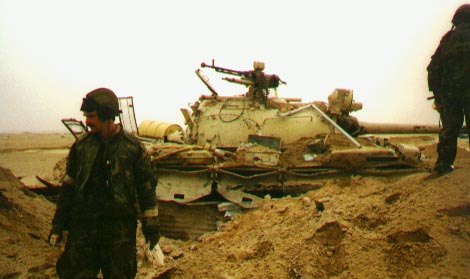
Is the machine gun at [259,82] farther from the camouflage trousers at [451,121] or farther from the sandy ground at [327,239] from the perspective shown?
the camouflage trousers at [451,121]

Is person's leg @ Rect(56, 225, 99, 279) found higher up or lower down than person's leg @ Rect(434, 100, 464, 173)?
lower down

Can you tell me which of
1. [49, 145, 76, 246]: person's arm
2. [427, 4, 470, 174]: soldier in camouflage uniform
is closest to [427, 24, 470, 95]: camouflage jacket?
[427, 4, 470, 174]: soldier in camouflage uniform

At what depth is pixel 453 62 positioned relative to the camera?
18.0ft

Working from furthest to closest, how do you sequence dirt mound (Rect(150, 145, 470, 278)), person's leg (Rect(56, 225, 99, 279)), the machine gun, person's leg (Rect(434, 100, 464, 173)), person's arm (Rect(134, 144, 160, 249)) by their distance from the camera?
1. the machine gun
2. person's leg (Rect(434, 100, 464, 173))
3. dirt mound (Rect(150, 145, 470, 278))
4. person's arm (Rect(134, 144, 160, 249))
5. person's leg (Rect(56, 225, 99, 279))

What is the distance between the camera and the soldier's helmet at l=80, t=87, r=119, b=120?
144 inches

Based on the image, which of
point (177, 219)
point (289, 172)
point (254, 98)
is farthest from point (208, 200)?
point (254, 98)

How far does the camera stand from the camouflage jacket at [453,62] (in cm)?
537

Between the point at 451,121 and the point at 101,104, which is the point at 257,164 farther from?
the point at 101,104

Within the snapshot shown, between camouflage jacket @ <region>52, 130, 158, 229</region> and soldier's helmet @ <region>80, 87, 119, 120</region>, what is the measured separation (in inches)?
7.7

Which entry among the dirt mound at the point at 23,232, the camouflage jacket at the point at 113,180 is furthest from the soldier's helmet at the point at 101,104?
the dirt mound at the point at 23,232

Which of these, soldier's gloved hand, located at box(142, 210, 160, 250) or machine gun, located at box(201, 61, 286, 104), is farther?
machine gun, located at box(201, 61, 286, 104)

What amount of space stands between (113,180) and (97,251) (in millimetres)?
575

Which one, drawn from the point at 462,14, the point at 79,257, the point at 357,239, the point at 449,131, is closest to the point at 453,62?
the point at 462,14

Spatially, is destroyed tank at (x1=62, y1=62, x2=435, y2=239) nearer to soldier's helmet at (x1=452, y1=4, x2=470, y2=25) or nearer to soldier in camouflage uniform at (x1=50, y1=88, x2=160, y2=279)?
soldier's helmet at (x1=452, y1=4, x2=470, y2=25)
